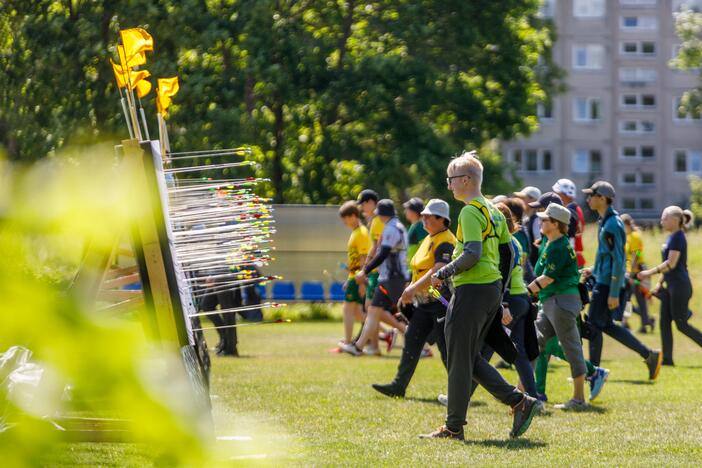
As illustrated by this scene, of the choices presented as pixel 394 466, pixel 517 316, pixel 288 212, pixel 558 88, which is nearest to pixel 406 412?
pixel 517 316

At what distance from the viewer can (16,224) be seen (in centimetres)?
83

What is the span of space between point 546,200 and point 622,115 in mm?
71620

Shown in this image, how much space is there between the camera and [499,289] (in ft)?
24.4

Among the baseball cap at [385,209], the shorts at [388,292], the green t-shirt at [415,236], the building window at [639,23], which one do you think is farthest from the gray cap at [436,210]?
the building window at [639,23]

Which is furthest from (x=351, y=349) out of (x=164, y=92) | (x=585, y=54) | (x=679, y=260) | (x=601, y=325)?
(x=585, y=54)

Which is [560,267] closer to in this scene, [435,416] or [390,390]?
[435,416]

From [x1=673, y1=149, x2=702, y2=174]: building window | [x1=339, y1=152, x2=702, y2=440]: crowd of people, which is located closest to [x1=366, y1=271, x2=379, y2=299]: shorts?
[x1=339, y1=152, x2=702, y2=440]: crowd of people

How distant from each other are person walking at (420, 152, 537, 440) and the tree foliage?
Result: 22001 millimetres

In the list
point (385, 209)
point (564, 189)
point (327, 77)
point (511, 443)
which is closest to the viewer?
point (511, 443)

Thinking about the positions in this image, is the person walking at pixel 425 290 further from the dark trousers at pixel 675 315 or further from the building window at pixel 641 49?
the building window at pixel 641 49

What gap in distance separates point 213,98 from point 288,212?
19.2 ft

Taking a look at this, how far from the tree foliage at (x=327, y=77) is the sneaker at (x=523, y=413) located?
21962mm

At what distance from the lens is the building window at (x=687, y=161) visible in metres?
81.9

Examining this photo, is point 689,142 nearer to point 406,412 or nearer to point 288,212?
point 288,212
